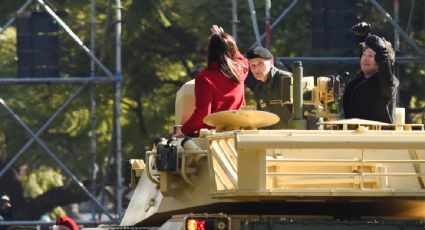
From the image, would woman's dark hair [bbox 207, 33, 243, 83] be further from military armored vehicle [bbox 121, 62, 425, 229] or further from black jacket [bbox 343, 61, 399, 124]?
black jacket [bbox 343, 61, 399, 124]

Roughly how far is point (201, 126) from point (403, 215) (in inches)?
76.1

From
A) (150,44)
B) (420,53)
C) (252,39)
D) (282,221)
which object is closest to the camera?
(282,221)

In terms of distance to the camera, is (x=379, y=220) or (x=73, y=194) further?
(x=73, y=194)

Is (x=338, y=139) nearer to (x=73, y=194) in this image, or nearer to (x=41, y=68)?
(x=41, y=68)

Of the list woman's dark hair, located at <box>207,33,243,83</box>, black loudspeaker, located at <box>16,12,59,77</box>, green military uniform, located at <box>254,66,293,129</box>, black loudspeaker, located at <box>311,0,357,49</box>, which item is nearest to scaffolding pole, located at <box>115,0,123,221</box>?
black loudspeaker, located at <box>16,12,59,77</box>

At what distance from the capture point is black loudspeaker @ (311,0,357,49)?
26953 mm

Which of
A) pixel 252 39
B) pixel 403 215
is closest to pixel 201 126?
pixel 403 215

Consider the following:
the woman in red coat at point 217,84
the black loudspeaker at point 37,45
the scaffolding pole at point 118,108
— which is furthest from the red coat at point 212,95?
the black loudspeaker at point 37,45

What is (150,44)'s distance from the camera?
106ft

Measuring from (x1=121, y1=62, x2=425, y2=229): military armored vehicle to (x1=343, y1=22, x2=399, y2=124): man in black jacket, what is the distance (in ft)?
1.91

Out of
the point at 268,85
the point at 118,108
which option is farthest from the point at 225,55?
the point at 118,108

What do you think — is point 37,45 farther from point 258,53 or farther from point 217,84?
point 217,84

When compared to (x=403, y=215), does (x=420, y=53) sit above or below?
above

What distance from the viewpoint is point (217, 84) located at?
1328cm
